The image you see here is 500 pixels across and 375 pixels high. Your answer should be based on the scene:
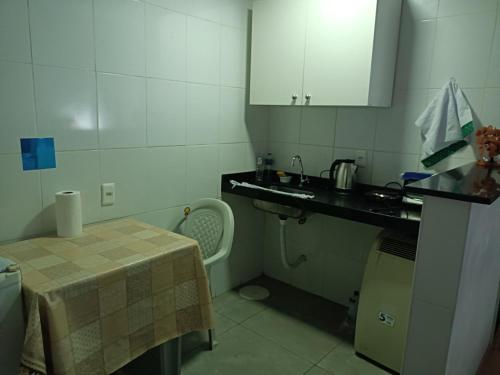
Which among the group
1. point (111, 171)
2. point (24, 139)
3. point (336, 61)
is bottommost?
point (111, 171)

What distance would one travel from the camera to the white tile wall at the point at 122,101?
153cm

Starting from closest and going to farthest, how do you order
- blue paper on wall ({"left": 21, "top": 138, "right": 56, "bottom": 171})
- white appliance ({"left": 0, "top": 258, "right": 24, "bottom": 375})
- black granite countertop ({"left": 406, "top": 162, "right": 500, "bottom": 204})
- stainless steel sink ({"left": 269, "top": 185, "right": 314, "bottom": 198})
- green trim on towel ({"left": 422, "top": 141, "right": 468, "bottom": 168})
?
black granite countertop ({"left": 406, "top": 162, "right": 500, "bottom": 204}) < white appliance ({"left": 0, "top": 258, "right": 24, "bottom": 375}) < blue paper on wall ({"left": 21, "top": 138, "right": 56, "bottom": 171}) < green trim on towel ({"left": 422, "top": 141, "right": 468, "bottom": 168}) < stainless steel sink ({"left": 269, "top": 185, "right": 314, "bottom": 198})

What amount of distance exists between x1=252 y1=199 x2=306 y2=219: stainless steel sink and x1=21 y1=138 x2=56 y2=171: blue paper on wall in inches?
50.1

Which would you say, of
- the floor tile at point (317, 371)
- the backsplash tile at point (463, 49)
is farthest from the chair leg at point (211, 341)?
the backsplash tile at point (463, 49)

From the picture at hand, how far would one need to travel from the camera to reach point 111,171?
6.16 feet

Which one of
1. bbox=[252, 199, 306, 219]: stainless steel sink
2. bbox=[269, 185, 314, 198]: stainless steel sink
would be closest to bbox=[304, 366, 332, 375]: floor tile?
bbox=[252, 199, 306, 219]: stainless steel sink

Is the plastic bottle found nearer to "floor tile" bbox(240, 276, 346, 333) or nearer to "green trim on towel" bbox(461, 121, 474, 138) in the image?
"floor tile" bbox(240, 276, 346, 333)

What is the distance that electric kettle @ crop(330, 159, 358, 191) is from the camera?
7.50ft

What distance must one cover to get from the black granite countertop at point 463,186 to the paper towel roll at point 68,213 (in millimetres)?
1345

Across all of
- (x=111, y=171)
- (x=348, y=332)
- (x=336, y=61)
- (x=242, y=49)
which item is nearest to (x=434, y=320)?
(x=348, y=332)

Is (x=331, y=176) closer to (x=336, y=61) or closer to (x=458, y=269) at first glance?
(x=336, y=61)

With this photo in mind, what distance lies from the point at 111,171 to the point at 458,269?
1.59 meters

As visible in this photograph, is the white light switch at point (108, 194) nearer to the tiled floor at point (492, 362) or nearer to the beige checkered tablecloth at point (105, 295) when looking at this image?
the beige checkered tablecloth at point (105, 295)

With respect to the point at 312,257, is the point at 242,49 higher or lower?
higher
